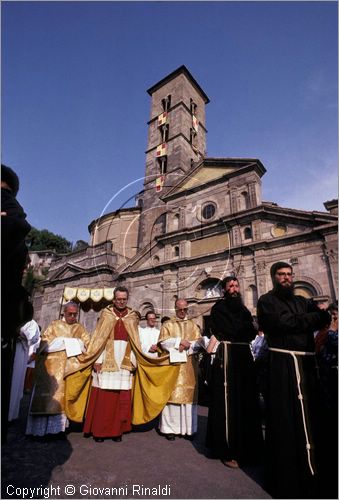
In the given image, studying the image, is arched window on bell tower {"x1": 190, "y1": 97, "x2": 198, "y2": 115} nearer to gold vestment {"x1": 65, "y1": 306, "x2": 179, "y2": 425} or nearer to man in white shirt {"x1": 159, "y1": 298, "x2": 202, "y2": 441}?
man in white shirt {"x1": 159, "y1": 298, "x2": 202, "y2": 441}

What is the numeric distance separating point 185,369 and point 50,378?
8.22 ft

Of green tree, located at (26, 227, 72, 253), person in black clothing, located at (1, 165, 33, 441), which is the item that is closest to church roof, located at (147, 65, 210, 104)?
person in black clothing, located at (1, 165, 33, 441)

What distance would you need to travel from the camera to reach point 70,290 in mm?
13523

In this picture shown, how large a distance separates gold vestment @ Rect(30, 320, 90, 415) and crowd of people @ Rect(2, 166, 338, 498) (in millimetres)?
17

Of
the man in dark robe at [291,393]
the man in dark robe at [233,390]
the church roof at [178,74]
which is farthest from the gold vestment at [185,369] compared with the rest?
the church roof at [178,74]

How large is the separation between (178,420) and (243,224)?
546 inches

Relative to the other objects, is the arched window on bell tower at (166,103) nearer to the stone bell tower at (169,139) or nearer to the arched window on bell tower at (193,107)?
the stone bell tower at (169,139)

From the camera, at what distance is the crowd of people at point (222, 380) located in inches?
110

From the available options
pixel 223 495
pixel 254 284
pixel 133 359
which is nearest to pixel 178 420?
pixel 133 359

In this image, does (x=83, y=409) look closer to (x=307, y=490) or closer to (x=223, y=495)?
(x=223, y=495)

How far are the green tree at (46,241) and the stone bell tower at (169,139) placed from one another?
33.4 metres

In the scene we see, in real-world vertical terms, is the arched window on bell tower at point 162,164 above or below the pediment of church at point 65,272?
above

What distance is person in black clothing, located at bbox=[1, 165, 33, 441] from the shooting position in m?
2.03

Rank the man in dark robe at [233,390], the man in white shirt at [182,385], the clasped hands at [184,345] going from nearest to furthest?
the man in dark robe at [233,390] < the man in white shirt at [182,385] < the clasped hands at [184,345]
